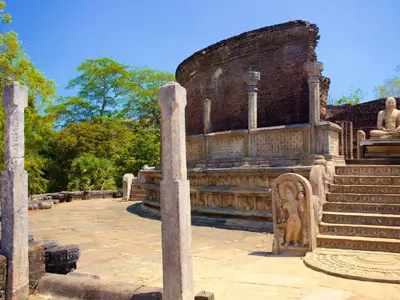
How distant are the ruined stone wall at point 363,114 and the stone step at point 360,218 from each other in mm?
13435

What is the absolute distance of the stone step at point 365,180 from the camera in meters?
7.85

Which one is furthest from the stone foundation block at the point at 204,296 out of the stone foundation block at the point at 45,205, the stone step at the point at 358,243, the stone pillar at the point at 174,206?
the stone foundation block at the point at 45,205

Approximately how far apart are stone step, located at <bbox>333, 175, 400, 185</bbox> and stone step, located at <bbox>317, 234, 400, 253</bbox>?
6.57ft

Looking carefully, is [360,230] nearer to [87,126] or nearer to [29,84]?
[29,84]

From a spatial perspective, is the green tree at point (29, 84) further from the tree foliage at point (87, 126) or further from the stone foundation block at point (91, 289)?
the stone foundation block at point (91, 289)

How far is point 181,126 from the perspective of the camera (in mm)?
3686

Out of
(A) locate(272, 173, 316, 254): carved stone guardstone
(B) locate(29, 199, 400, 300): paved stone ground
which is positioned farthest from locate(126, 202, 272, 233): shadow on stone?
(A) locate(272, 173, 316, 254): carved stone guardstone

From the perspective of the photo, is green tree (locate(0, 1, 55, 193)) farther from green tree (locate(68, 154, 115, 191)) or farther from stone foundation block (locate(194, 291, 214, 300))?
stone foundation block (locate(194, 291, 214, 300))

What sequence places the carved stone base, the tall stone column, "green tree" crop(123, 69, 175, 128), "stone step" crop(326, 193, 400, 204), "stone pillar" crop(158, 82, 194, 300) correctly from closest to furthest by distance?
1. "stone pillar" crop(158, 82, 194, 300)
2. "stone step" crop(326, 193, 400, 204)
3. the tall stone column
4. the carved stone base
5. "green tree" crop(123, 69, 175, 128)

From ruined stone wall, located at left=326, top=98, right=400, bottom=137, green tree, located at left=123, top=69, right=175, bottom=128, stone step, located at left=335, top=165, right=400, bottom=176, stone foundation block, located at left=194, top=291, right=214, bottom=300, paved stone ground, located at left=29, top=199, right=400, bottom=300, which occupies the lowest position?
paved stone ground, located at left=29, top=199, right=400, bottom=300

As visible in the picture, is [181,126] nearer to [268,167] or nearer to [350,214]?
[350,214]

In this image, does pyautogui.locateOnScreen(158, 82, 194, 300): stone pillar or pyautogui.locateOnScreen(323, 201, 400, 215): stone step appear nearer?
pyautogui.locateOnScreen(158, 82, 194, 300): stone pillar

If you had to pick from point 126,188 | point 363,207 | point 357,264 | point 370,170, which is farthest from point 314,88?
point 126,188

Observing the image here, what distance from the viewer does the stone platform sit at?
15.5ft
